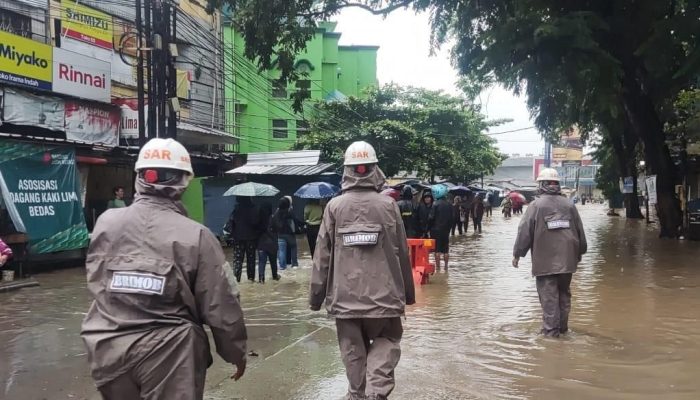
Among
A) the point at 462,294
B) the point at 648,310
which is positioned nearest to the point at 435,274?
the point at 462,294

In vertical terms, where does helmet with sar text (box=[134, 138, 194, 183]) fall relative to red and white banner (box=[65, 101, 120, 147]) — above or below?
below

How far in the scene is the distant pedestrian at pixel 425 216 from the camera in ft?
42.1

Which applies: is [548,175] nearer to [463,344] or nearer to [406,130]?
[463,344]

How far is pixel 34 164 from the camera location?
1335 centimetres

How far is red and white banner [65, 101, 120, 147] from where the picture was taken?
15.1 metres

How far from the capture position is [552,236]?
683cm

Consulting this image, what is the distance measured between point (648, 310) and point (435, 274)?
4.80m

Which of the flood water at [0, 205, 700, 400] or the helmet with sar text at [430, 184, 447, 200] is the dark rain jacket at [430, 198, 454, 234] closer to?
the helmet with sar text at [430, 184, 447, 200]

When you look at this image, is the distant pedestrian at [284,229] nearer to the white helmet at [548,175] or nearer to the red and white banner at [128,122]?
the red and white banner at [128,122]

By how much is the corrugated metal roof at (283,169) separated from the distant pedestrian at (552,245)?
15.2 metres

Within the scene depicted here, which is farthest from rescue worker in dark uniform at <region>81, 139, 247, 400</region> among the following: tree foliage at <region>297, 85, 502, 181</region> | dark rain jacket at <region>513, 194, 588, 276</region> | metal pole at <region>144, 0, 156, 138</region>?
tree foliage at <region>297, 85, 502, 181</region>

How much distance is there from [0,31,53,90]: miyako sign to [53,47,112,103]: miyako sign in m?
0.24

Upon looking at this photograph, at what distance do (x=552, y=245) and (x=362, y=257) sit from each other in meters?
3.05

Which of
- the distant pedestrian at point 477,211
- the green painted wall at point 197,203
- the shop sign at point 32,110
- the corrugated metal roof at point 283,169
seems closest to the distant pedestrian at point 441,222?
the shop sign at point 32,110
